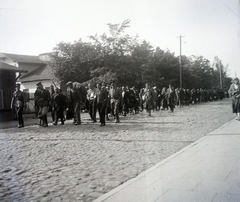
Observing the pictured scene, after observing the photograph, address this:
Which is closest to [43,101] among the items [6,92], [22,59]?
[6,92]

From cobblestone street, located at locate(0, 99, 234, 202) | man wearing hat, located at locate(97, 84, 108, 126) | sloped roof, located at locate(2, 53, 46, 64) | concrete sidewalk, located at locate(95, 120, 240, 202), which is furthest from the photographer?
sloped roof, located at locate(2, 53, 46, 64)

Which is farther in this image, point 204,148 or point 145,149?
point 145,149

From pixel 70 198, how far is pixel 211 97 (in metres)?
50.1

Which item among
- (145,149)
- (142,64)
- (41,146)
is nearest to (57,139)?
(41,146)

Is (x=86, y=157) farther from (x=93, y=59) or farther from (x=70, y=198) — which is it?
(x=93, y=59)

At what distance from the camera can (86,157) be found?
673 centimetres

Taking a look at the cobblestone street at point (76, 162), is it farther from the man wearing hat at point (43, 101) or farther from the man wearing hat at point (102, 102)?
the man wearing hat at point (43, 101)

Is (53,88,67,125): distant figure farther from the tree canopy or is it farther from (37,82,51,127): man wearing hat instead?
the tree canopy

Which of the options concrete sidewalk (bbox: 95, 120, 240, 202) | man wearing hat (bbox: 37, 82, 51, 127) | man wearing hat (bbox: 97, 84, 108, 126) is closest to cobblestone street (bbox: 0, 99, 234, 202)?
concrete sidewalk (bbox: 95, 120, 240, 202)

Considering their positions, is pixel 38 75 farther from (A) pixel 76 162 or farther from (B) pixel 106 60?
(A) pixel 76 162

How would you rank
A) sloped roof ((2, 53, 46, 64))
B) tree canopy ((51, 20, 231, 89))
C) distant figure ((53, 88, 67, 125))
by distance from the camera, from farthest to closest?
sloped roof ((2, 53, 46, 64)), tree canopy ((51, 20, 231, 89)), distant figure ((53, 88, 67, 125))

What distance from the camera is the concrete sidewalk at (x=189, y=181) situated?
12.6 ft

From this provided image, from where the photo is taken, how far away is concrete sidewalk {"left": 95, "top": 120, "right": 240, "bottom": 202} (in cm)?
383

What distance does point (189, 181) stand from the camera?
444 cm
